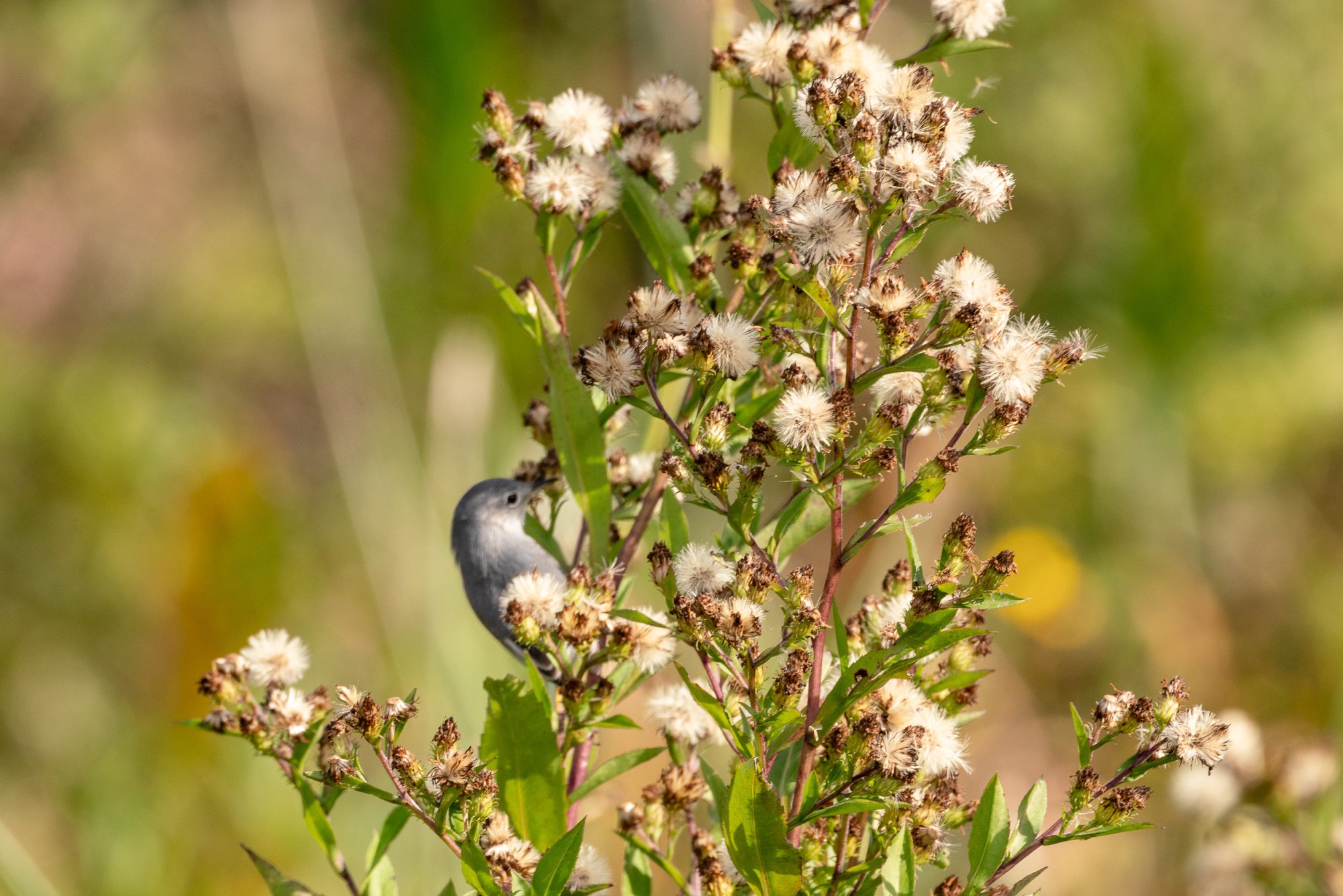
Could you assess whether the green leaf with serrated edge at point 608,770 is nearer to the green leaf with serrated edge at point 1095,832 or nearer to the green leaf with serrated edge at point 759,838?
the green leaf with serrated edge at point 759,838

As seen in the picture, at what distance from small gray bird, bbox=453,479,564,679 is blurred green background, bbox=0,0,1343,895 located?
115cm

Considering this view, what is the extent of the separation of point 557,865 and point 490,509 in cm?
78

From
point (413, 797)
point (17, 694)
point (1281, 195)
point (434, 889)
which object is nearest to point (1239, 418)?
point (1281, 195)

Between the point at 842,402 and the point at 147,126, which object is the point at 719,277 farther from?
the point at 147,126

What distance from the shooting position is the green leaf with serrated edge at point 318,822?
1.01 meters

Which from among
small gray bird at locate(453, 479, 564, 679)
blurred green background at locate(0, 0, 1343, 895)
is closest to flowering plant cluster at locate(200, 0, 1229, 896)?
small gray bird at locate(453, 479, 564, 679)

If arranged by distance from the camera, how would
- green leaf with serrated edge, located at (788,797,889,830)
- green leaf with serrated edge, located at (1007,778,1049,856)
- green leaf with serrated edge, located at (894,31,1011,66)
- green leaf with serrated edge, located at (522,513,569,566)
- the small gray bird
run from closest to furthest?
green leaf with serrated edge, located at (788,797,889,830) < green leaf with serrated edge, located at (1007,778,1049,856) < green leaf with serrated edge, located at (894,31,1011,66) < green leaf with serrated edge, located at (522,513,569,566) < the small gray bird

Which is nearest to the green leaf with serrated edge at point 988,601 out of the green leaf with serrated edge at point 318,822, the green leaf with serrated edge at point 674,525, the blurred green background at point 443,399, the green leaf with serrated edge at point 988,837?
the green leaf with serrated edge at point 988,837

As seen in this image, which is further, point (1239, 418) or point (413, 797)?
point (1239, 418)

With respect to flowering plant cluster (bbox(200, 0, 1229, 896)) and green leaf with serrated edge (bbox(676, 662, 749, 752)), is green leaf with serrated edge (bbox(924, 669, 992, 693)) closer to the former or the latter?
flowering plant cluster (bbox(200, 0, 1229, 896))

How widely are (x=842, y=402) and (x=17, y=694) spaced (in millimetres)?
3572

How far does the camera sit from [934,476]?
0.86 m

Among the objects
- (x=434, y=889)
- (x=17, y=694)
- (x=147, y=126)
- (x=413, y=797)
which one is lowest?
(x=413, y=797)

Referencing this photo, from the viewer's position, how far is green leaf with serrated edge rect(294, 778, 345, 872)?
3.32 ft
